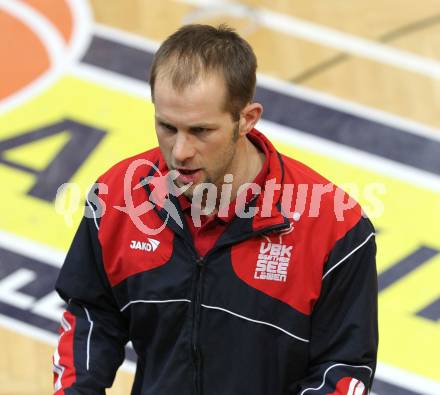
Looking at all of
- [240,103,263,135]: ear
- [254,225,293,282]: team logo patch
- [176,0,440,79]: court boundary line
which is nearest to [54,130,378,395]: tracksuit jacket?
[254,225,293,282]: team logo patch

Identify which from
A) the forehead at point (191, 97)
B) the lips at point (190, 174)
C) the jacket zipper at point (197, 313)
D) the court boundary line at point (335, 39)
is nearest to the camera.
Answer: the forehead at point (191, 97)

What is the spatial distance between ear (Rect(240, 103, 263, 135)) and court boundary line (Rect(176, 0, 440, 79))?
3.22 m

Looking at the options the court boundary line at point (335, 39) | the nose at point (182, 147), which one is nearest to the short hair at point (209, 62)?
the nose at point (182, 147)

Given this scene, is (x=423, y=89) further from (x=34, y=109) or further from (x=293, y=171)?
(x=293, y=171)

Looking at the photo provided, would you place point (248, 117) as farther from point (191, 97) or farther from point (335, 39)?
point (335, 39)

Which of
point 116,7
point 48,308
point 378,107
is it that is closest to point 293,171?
point 48,308

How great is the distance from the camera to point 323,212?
2.54m

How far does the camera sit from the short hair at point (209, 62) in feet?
7.79

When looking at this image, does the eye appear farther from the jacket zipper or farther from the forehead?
the jacket zipper

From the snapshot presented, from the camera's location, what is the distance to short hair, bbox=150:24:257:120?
2.38 metres

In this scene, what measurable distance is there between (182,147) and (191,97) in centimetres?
12

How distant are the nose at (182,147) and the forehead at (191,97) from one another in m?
0.05

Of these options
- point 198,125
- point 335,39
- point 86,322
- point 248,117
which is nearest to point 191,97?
point 198,125

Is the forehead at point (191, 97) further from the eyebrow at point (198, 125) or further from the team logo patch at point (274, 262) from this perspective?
the team logo patch at point (274, 262)
